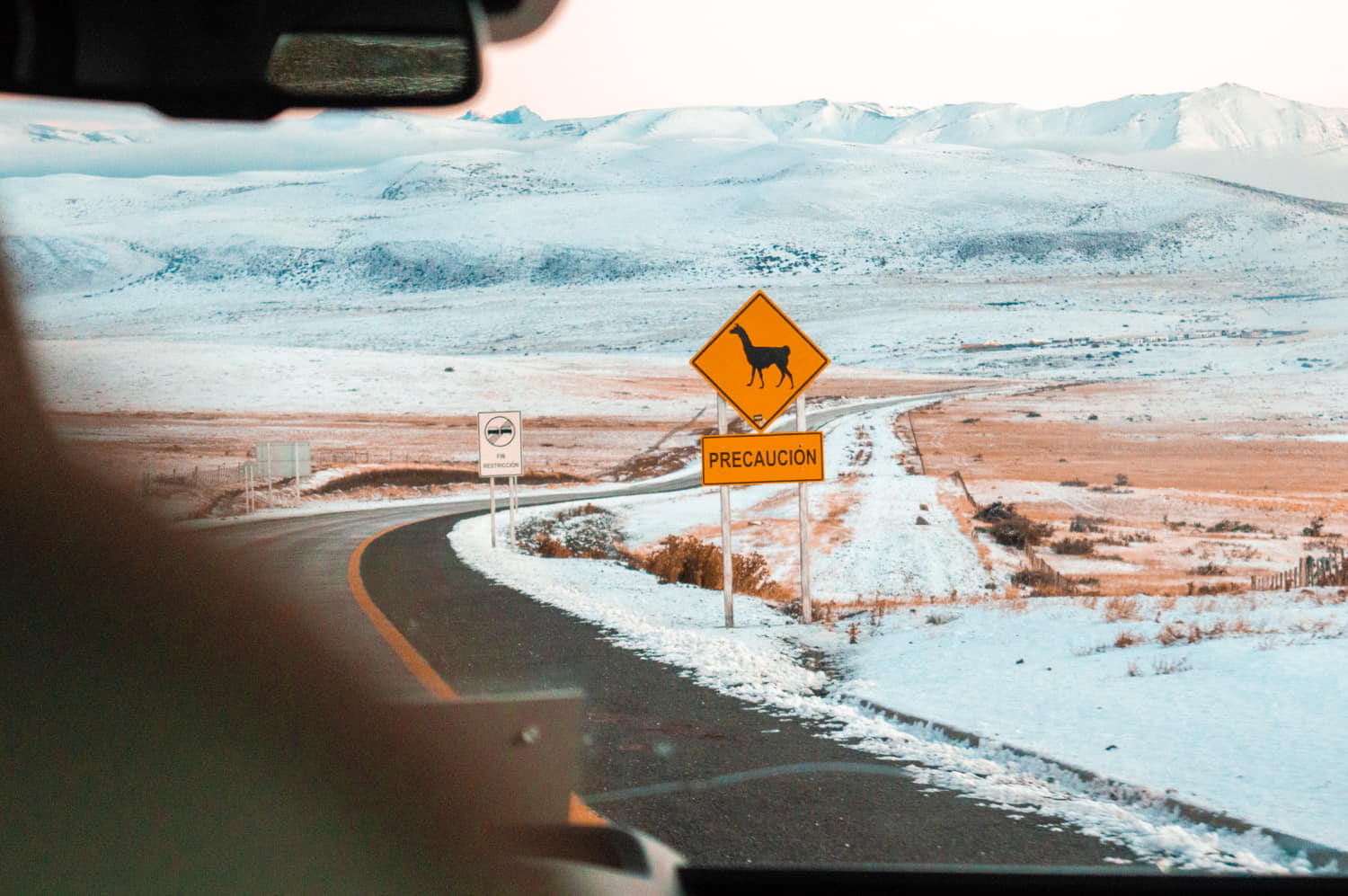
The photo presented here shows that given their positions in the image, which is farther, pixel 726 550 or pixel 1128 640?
pixel 726 550

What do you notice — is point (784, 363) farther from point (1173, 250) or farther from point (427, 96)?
point (1173, 250)

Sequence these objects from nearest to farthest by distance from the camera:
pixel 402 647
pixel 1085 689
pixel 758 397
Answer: pixel 1085 689
pixel 402 647
pixel 758 397

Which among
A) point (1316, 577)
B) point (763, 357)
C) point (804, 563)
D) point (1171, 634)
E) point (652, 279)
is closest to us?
point (1171, 634)

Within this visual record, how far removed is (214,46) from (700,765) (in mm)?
4448

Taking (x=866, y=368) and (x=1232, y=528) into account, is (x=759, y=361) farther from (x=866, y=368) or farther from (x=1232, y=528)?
(x=866, y=368)

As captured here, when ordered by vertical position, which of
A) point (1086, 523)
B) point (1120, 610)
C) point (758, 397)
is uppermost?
point (758, 397)

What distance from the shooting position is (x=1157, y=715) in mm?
6406

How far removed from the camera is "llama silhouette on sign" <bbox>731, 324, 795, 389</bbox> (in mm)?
10070

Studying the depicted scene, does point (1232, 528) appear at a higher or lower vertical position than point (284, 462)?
lower

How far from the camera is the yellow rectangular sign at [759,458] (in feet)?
34.7

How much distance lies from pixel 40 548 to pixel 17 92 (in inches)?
30.7

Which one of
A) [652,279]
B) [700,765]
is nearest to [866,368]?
[652,279]

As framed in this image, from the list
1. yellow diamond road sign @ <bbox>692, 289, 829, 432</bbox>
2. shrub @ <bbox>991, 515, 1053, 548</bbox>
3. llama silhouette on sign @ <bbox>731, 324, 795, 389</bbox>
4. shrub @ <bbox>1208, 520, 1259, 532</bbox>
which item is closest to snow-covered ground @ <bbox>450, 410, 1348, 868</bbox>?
yellow diamond road sign @ <bbox>692, 289, 829, 432</bbox>

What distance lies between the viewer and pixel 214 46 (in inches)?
69.6
